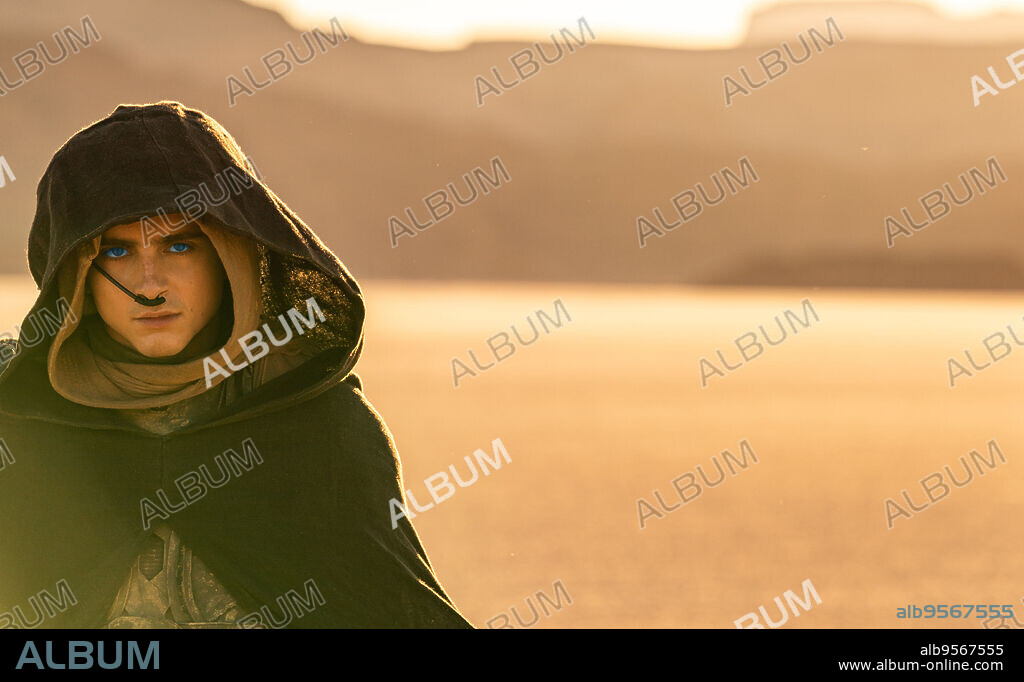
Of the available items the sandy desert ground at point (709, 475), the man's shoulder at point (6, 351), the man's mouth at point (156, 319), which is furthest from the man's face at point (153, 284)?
the sandy desert ground at point (709, 475)

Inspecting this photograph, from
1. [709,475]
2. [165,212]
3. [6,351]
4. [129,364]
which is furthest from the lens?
[709,475]

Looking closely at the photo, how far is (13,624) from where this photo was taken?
2572mm

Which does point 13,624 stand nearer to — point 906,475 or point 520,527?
point 520,527

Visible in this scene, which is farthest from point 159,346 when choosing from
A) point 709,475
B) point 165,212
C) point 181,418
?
point 709,475

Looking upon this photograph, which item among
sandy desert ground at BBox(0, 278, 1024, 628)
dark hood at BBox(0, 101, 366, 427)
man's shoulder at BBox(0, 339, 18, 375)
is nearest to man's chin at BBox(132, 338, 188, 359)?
dark hood at BBox(0, 101, 366, 427)

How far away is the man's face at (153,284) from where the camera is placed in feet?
8.06

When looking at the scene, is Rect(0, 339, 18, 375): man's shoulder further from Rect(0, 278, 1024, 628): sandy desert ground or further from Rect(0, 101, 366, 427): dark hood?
Rect(0, 278, 1024, 628): sandy desert ground

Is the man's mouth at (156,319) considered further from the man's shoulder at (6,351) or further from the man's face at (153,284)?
the man's shoulder at (6,351)

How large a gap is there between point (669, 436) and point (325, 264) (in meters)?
19.4

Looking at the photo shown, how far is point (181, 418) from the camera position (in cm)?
255

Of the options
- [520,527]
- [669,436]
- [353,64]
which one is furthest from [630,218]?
[520,527]

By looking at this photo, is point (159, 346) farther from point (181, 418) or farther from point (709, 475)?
point (709, 475)

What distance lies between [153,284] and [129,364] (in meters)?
0.18

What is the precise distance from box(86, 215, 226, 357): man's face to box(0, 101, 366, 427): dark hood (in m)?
0.07
